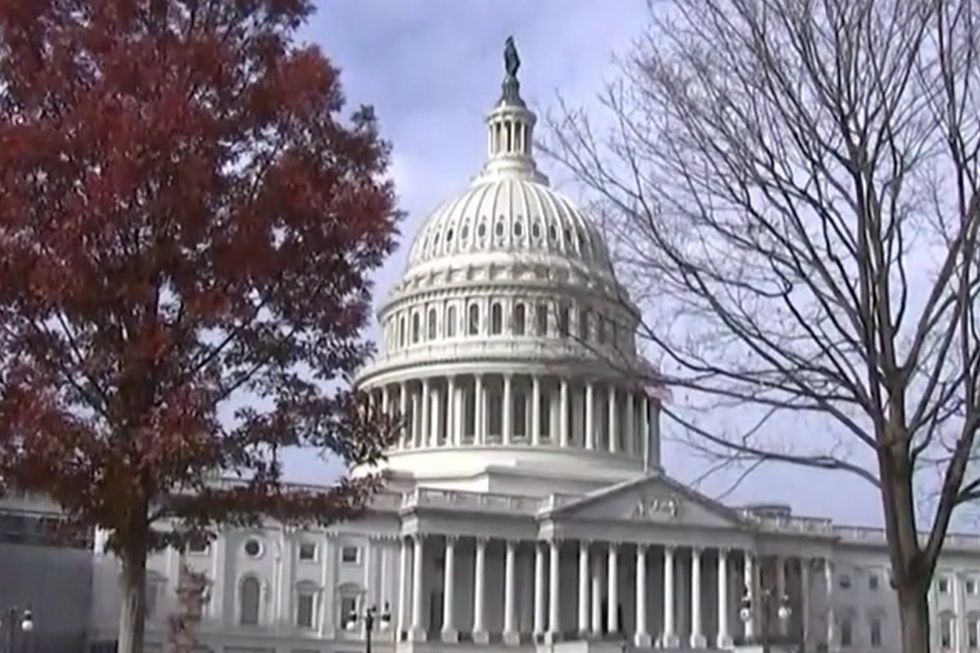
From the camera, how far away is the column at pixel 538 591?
9456cm

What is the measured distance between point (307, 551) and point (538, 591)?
542 inches

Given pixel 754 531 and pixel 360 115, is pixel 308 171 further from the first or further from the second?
pixel 754 531

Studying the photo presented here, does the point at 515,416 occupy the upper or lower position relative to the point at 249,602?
upper

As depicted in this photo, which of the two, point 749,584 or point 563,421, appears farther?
point 563,421

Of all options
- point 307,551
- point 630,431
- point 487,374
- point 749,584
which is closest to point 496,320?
point 487,374

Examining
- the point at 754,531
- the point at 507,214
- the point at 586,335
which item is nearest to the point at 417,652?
the point at 754,531

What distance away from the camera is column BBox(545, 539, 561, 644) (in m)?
94.3

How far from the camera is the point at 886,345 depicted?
19.0 meters

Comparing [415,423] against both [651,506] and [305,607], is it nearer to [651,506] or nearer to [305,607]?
[651,506]

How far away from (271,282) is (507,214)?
312 ft

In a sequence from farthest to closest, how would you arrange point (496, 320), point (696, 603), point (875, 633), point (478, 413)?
point (496, 320) → point (875, 633) → point (478, 413) → point (696, 603)

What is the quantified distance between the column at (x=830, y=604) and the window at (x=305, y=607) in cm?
3365

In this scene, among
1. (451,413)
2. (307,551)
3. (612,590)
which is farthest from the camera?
(451,413)

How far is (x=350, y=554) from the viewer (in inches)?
3693
